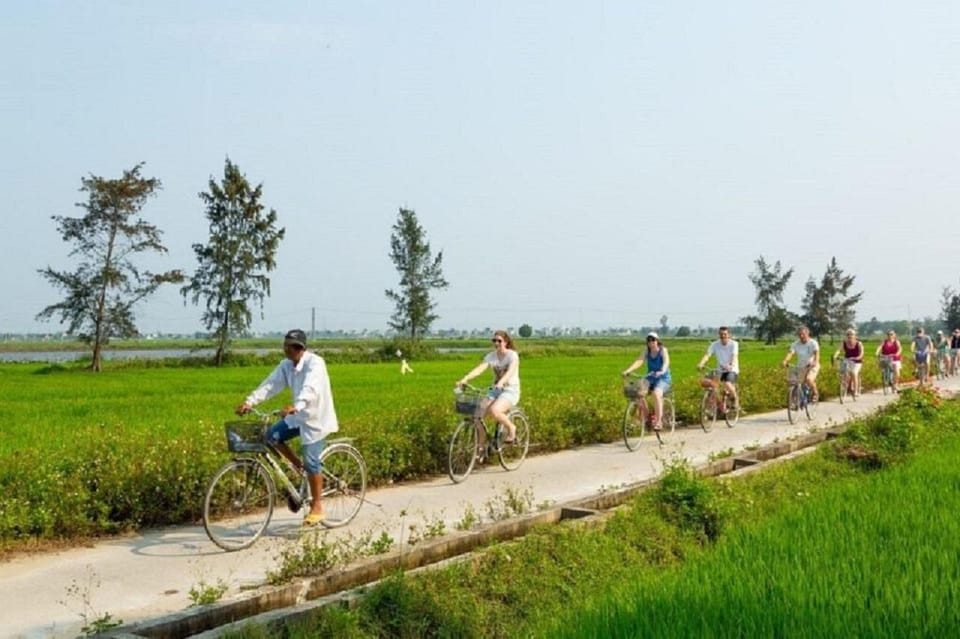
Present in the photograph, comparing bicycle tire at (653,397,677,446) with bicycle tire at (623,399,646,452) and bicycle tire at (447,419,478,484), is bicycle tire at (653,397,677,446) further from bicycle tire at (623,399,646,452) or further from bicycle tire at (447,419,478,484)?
bicycle tire at (447,419,478,484)

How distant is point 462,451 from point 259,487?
3.33 meters

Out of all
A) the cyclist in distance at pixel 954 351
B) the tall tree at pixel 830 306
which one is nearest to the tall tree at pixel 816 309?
the tall tree at pixel 830 306

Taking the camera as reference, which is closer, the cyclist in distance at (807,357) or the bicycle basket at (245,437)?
the bicycle basket at (245,437)

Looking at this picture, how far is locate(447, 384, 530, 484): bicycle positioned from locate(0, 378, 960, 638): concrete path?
0.56 ft

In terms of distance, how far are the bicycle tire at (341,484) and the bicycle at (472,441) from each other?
200cm

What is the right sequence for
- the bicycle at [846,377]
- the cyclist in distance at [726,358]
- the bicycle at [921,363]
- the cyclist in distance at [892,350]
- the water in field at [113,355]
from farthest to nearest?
the water in field at [113,355], the bicycle at [921,363], the cyclist in distance at [892,350], the bicycle at [846,377], the cyclist in distance at [726,358]

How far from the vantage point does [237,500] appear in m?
7.60

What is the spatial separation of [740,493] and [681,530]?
4.82ft

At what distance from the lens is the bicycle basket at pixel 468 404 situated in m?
10.4

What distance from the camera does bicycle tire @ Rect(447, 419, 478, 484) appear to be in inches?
408

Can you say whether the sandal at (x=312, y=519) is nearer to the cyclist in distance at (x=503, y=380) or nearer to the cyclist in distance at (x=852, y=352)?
the cyclist in distance at (x=503, y=380)

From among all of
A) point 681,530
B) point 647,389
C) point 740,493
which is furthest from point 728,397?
point 681,530

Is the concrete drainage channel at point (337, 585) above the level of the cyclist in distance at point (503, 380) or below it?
below

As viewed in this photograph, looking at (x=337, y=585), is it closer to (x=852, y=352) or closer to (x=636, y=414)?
(x=636, y=414)
